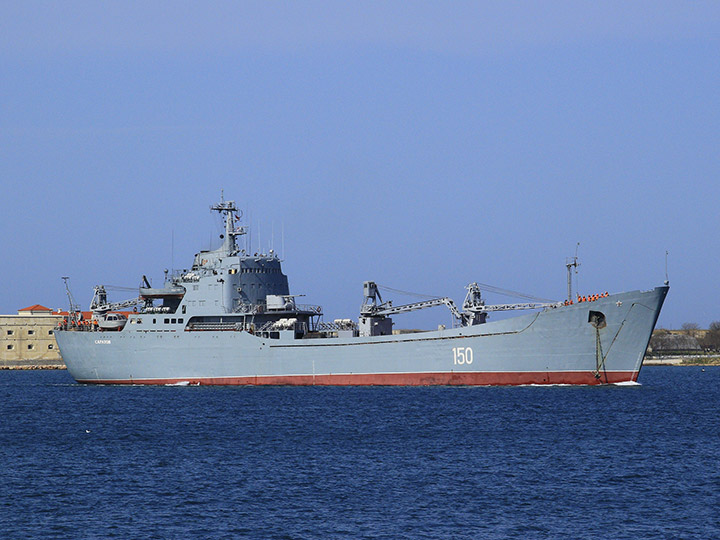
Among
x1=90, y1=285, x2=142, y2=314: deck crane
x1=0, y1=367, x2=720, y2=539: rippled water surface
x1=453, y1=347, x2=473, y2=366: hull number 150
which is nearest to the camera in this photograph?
x1=0, y1=367, x2=720, y2=539: rippled water surface

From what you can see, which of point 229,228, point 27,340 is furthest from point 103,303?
point 27,340

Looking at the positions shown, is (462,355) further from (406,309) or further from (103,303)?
(103,303)

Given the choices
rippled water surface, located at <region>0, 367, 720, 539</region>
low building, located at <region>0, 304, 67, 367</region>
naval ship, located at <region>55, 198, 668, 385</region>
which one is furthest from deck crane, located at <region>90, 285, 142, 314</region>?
low building, located at <region>0, 304, 67, 367</region>

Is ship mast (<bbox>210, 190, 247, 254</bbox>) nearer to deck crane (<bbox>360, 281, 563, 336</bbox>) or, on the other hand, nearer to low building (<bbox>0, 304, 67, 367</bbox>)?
deck crane (<bbox>360, 281, 563, 336</bbox>)

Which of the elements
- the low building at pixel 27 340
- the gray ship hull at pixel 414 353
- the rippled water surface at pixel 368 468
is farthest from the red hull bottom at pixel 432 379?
the low building at pixel 27 340

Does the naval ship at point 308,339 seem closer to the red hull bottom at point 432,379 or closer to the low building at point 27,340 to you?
the red hull bottom at point 432,379

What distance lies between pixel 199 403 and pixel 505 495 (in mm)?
24137

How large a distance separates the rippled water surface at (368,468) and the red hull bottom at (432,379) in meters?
1.18

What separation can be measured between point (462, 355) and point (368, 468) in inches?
830

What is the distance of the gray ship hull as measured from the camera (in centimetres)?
4619

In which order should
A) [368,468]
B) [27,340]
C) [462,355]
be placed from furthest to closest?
[27,340]
[462,355]
[368,468]

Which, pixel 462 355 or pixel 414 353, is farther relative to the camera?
pixel 414 353

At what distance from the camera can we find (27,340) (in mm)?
116688

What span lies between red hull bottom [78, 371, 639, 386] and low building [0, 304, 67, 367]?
68.0 meters
